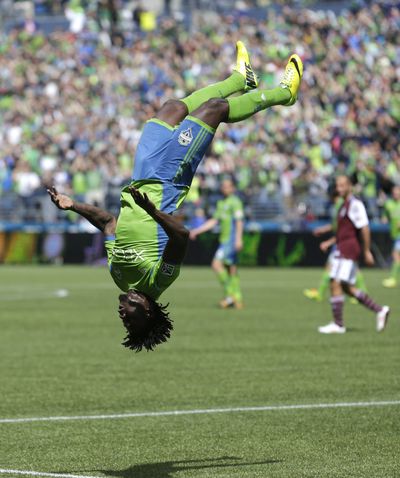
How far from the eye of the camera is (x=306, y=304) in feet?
75.0

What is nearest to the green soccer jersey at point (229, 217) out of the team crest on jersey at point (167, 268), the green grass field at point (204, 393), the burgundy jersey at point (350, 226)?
the green grass field at point (204, 393)

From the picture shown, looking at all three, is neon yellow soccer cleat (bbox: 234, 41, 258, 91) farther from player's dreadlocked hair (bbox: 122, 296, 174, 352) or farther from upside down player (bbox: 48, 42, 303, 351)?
player's dreadlocked hair (bbox: 122, 296, 174, 352)

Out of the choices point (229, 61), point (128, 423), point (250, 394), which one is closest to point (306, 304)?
point (250, 394)

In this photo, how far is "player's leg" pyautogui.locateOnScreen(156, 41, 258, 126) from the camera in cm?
941

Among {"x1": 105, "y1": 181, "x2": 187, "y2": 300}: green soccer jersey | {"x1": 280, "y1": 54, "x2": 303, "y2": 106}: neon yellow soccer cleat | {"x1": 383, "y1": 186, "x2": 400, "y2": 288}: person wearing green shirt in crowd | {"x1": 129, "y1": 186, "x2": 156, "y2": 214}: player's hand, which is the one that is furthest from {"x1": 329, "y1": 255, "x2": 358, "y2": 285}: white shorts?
{"x1": 383, "y1": 186, "x2": 400, "y2": 288}: person wearing green shirt in crowd

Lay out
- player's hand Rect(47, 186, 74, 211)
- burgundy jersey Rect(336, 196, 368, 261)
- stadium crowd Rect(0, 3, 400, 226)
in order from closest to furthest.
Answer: player's hand Rect(47, 186, 74, 211)
burgundy jersey Rect(336, 196, 368, 261)
stadium crowd Rect(0, 3, 400, 226)

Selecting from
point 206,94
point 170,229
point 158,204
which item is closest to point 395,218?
point 206,94

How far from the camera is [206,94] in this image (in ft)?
31.6

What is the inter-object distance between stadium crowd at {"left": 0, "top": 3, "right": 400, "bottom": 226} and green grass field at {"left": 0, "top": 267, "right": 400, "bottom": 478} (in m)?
13.2

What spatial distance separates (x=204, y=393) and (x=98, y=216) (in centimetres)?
307

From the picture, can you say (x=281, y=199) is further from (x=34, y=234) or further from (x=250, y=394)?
(x=250, y=394)

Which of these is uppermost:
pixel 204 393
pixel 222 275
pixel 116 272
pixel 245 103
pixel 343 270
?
pixel 245 103

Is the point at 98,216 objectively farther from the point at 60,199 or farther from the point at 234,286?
the point at 234,286

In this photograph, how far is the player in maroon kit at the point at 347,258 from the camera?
17.3 meters
